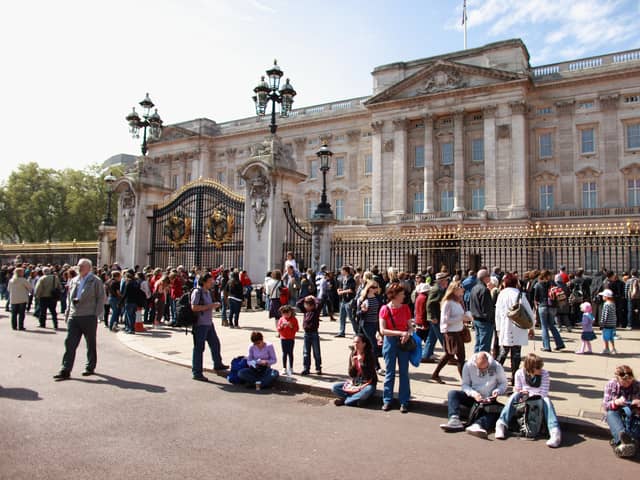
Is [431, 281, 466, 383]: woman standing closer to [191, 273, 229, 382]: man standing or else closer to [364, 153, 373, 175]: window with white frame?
[191, 273, 229, 382]: man standing

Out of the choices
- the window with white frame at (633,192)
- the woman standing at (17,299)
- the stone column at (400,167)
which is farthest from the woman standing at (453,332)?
the window with white frame at (633,192)

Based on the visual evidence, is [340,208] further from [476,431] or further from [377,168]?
[476,431]

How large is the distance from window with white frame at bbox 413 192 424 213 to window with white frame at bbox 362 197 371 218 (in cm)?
524

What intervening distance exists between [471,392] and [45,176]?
2283 inches

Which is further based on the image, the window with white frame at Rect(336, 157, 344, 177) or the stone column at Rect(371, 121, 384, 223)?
the window with white frame at Rect(336, 157, 344, 177)

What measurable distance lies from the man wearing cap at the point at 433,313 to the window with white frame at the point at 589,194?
33813 millimetres

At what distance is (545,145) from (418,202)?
36.0 feet

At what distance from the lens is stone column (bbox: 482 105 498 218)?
3947cm

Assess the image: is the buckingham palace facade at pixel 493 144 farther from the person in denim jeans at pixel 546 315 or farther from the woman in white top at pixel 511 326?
the woman in white top at pixel 511 326

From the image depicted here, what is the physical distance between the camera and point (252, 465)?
4.64 meters

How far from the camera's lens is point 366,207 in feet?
156

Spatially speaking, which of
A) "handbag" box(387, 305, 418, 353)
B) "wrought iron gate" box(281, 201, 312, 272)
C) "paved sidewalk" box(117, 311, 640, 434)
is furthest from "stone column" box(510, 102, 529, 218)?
"handbag" box(387, 305, 418, 353)

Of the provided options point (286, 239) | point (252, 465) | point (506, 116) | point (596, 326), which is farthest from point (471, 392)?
point (506, 116)

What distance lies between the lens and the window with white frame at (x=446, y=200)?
42344 mm
